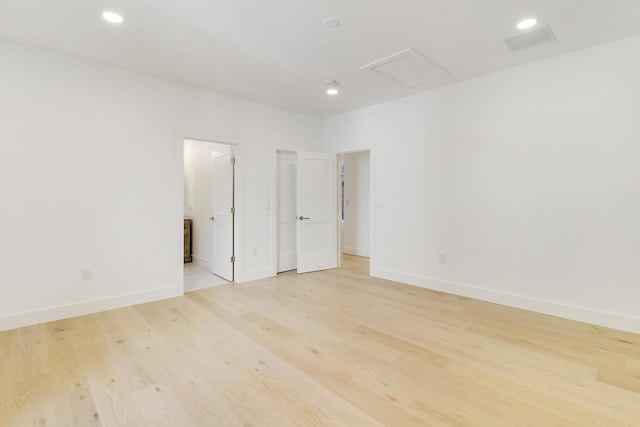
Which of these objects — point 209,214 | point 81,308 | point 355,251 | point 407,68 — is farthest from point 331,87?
point 355,251

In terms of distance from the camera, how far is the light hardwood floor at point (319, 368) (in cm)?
168

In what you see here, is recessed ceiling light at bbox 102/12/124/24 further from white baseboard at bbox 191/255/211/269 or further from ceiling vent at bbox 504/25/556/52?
white baseboard at bbox 191/255/211/269

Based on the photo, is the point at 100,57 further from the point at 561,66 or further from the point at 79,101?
the point at 561,66

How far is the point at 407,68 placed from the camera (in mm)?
3350

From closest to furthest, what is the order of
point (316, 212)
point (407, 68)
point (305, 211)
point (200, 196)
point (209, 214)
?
1. point (407, 68)
2. point (305, 211)
3. point (316, 212)
4. point (209, 214)
5. point (200, 196)

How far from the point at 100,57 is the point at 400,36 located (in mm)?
3071

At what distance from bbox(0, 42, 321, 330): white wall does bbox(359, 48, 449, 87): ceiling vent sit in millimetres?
2176

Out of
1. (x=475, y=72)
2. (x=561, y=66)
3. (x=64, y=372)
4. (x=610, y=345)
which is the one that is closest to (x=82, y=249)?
(x=64, y=372)

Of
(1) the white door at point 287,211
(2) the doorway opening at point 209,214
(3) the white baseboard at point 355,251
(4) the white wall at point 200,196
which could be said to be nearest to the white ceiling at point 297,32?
(2) the doorway opening at point 209,214

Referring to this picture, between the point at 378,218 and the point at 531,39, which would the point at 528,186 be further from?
the point at 378,218

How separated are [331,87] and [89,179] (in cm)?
300

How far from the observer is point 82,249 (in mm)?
3145

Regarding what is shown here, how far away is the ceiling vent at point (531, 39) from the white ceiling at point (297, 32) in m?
0.07

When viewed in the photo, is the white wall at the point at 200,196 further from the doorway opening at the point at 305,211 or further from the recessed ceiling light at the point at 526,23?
the recessed ceiling light at the point at 526,23
